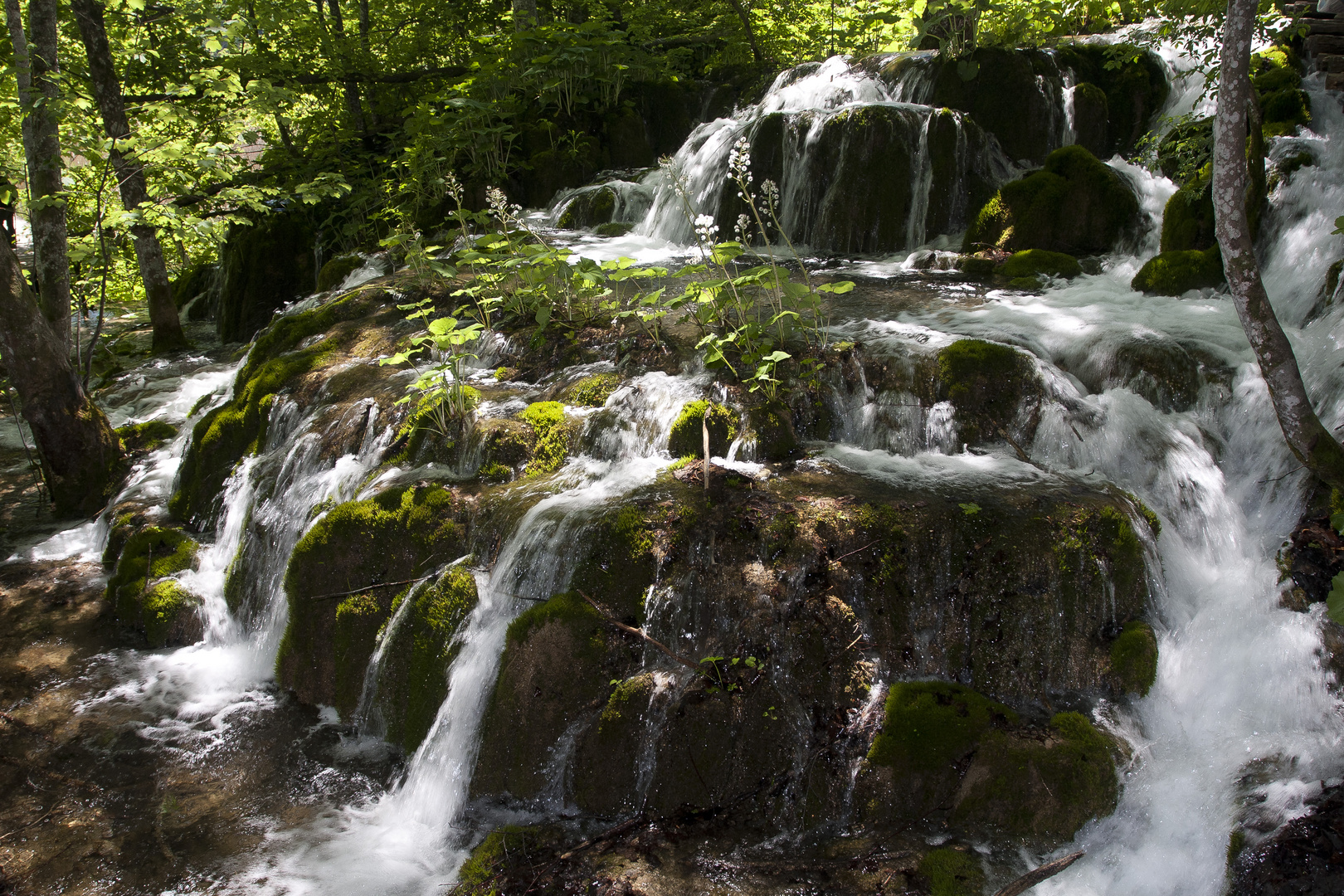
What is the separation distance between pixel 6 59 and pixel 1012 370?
11067 millimetres

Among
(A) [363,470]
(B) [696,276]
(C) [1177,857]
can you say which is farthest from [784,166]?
(C) [1177,857]

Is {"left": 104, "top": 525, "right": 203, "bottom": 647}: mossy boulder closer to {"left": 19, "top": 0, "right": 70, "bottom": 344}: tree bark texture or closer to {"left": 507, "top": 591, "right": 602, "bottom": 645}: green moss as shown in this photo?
{"left": 19, "top": 0, "right": 70, "bottom": 344}: tree bark texture

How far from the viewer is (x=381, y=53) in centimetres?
1678

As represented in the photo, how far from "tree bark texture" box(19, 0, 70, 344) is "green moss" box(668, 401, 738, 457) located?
5827 millimetres

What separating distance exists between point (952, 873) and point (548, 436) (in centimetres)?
358

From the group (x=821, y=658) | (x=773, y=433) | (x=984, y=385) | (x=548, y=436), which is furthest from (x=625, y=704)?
(x=984, y=385)

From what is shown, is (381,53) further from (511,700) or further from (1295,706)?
(1295,706)

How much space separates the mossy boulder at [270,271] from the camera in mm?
13461

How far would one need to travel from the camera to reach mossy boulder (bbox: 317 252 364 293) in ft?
34.0

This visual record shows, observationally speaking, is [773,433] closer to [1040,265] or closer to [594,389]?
[594,389]

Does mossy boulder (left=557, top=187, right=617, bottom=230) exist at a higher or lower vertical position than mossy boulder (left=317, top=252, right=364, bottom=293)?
higher

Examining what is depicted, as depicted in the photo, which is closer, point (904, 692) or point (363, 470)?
point (904, 692)

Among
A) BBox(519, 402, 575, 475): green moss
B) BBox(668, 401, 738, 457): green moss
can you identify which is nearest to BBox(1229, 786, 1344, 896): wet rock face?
BBox(668, 401, 738, 457): green moss

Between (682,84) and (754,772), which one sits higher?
(682,84)
